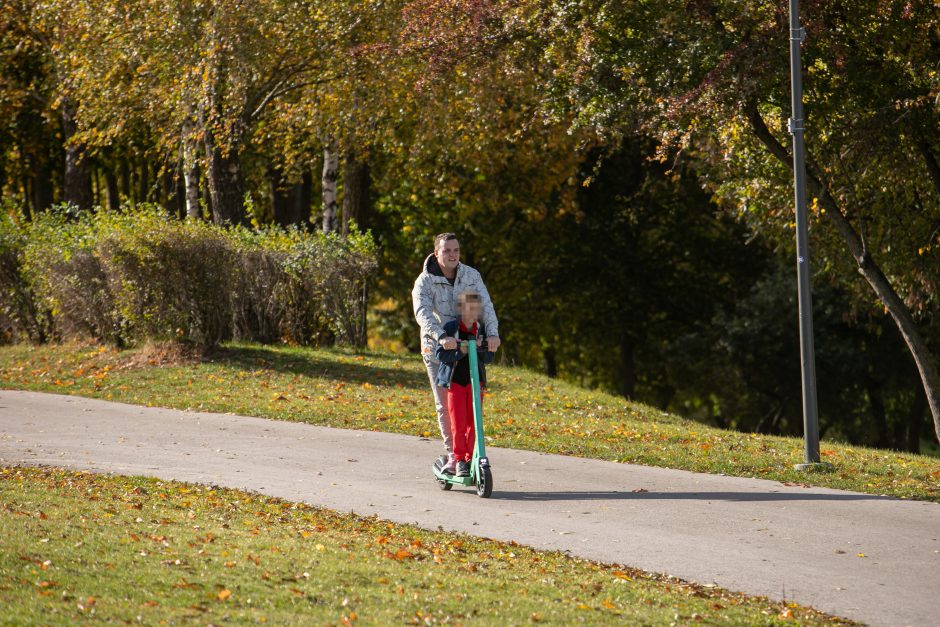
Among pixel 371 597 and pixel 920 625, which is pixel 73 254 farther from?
pixel 920 625

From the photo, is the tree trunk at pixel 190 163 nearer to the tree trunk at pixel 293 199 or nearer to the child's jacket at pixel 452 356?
the tree trunk at pixel 293 199

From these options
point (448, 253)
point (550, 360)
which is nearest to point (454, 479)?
point (448, 253)

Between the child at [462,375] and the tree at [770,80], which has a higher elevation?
the tree at [770,80]

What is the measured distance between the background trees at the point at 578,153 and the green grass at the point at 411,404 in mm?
3093

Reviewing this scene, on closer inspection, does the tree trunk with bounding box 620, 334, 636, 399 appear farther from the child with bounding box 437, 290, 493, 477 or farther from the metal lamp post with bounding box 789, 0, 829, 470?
the child with bounding box 437, 290, 493, 477

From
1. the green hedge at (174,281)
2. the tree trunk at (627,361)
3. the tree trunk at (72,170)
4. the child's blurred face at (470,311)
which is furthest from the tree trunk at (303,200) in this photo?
the child's blurred face at (470,311)

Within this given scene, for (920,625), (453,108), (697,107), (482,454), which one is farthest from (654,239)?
(920,625)

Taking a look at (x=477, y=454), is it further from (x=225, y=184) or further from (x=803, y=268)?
(x=225, y=184)

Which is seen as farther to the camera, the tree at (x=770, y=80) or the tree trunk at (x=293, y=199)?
the tree trunk at (x=293, y=199)

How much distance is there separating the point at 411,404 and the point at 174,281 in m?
5.08

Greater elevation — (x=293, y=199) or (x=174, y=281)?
(x=293, y=199)

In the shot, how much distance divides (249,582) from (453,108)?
1819cm

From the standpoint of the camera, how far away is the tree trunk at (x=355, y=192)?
1011 inches

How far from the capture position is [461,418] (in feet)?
30.7
